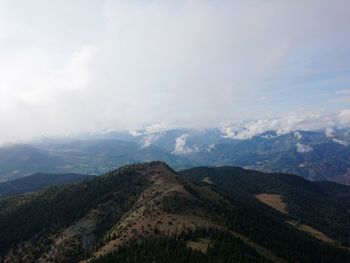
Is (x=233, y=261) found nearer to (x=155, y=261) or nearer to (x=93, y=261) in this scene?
(x=155, y=261)

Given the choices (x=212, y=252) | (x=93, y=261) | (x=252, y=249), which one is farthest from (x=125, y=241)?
(x=252, y=249)

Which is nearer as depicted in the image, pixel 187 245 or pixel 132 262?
pixel 132 262

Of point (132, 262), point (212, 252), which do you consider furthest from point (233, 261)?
point (132, 262)

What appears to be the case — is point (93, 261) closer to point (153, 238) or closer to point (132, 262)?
point (132, 262)

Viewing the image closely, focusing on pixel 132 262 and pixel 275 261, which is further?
pixel 275 261

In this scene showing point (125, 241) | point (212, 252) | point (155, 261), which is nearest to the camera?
point (155, 261)

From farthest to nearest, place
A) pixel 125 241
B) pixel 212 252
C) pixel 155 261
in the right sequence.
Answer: pixel 125 241 → pixel 212 252 → pixel 155 261
